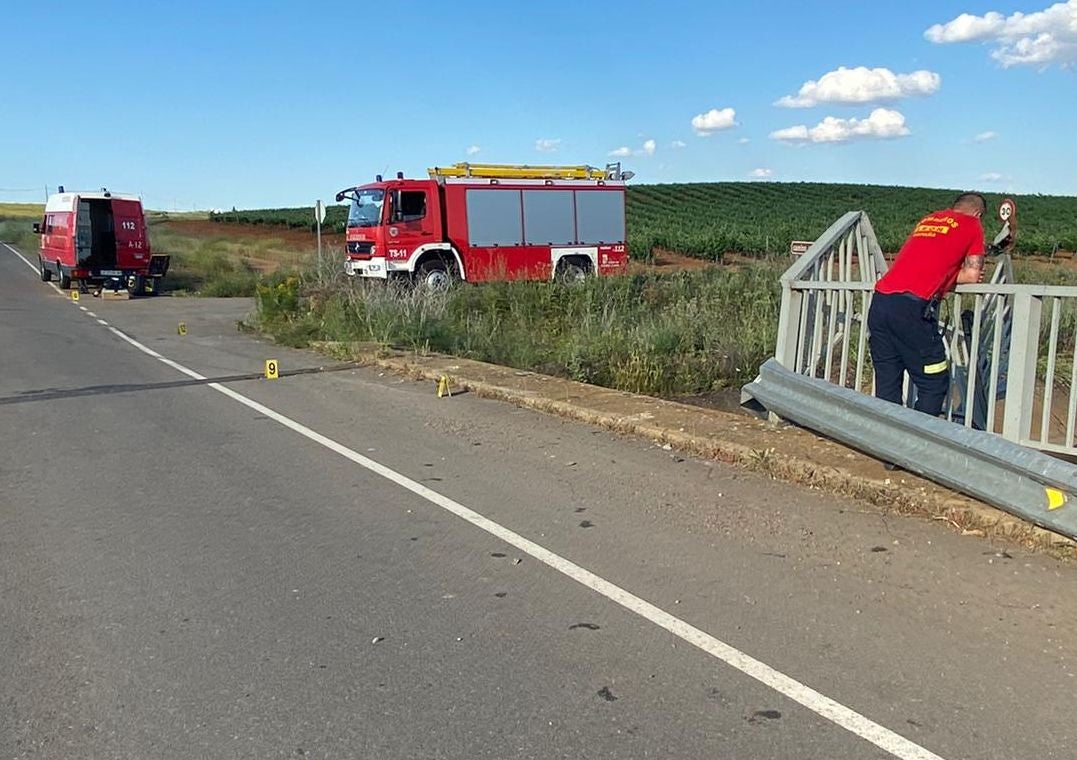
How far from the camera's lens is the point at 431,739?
3.26 metres

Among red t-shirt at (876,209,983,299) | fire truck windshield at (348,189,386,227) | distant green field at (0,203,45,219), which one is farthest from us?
distant green field at (0,203,45,219)

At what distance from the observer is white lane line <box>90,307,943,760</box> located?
10.6 feet

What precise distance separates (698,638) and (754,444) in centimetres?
300

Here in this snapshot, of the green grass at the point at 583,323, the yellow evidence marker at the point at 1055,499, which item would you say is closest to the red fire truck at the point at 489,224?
the green grass at the point at 583,323

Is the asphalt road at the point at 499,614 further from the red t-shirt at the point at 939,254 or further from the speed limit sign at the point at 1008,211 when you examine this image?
the speed limit sign at the point at 1008,211

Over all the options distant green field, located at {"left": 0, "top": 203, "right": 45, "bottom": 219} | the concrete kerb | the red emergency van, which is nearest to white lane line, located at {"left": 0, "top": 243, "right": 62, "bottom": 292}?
the red emergency van

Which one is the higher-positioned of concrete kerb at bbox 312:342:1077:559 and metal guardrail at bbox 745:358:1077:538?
metal guardrail at bbox 745:358:1077:538

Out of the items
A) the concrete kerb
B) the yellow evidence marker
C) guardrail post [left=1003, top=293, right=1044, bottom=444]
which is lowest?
the concrete kerb

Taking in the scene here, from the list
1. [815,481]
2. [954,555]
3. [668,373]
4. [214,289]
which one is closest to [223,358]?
[668,373]

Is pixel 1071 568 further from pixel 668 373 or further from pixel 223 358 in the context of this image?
pixel 223 358

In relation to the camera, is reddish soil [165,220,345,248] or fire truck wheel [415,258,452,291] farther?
reddish soil [165,220,345,248]

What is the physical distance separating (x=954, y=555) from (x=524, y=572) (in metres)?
2.21

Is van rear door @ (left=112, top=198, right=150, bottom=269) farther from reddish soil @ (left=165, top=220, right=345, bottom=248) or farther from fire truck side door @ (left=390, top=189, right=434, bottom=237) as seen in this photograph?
reddish soil @ (left=165, top=220, right=345, bottom=248)

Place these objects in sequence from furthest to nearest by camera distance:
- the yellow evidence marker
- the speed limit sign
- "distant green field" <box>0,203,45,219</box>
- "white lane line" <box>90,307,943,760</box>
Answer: "distant green field" <box>0,203,45,219</box>
the speed limit sign
the yellow evidence marker
"white lane line" <box>90,307,943,760</box>
